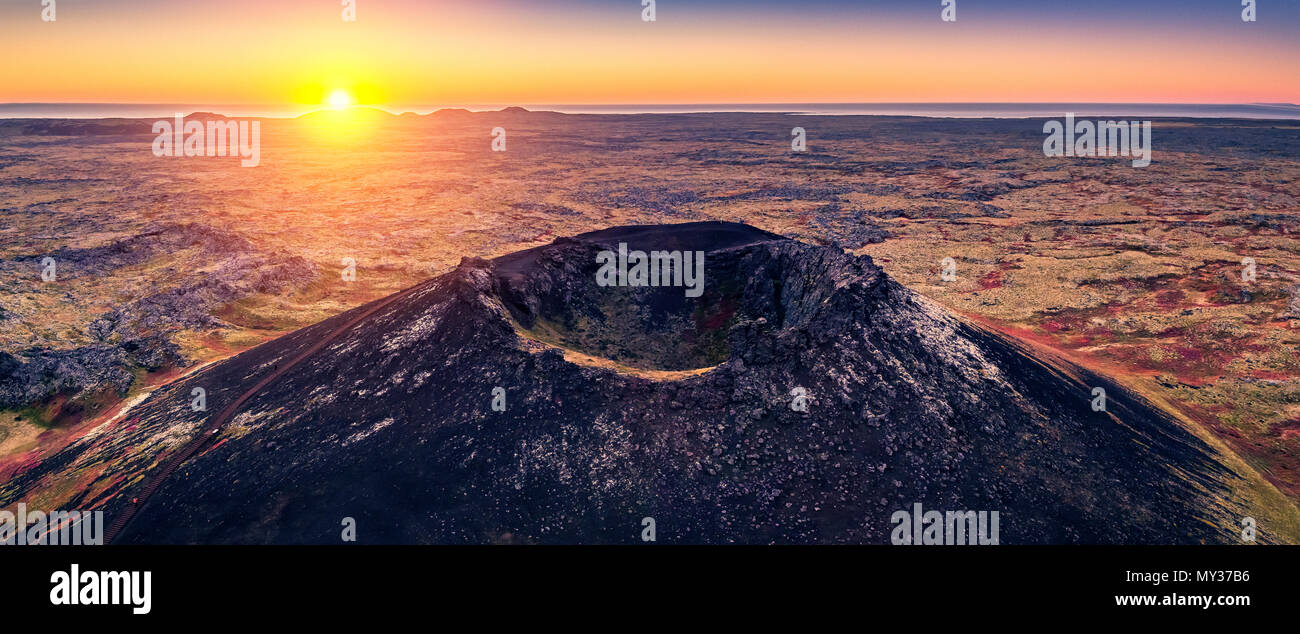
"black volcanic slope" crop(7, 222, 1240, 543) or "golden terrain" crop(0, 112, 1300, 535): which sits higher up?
"golden terrain" crop(0, 112, 1300, 535)

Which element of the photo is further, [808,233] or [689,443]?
→ [808,233]

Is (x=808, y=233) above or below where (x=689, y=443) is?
above

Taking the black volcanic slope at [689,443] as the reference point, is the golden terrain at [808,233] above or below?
above

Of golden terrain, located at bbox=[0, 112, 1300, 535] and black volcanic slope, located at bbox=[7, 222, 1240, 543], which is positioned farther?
golden terrain, located at bbox=[0, 112, 1300, 535]

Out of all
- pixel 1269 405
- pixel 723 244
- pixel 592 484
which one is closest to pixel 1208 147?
pixel 1269 405

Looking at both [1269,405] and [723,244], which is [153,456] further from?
[1269,405]
